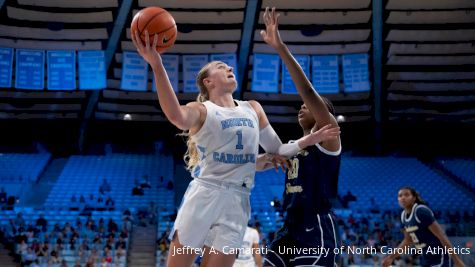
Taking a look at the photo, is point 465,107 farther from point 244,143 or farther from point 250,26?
point 244,143

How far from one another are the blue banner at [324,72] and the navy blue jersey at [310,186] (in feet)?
44.9

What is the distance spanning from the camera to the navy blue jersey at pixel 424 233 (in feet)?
18.4

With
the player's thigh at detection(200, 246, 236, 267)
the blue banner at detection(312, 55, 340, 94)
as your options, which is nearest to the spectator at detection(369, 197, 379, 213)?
the blue banner at detection(312, 55, 340, 94)

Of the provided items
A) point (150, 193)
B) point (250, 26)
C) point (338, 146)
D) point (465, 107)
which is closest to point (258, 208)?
point (150, 193)

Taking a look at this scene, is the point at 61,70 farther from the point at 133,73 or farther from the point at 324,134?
the point at 324,134

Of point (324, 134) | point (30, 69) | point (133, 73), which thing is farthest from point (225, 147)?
point (30, 69)

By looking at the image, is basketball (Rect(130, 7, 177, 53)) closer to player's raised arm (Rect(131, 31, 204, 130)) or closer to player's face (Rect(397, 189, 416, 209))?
player's raised arm (Rect(131, 31, 204, 130))

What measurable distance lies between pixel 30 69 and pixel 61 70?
36.0 inches

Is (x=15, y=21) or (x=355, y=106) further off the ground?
(x=15, y=21)

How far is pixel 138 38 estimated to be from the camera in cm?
317

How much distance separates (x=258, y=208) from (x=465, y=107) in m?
10.3

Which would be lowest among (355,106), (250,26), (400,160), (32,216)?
(32,216)

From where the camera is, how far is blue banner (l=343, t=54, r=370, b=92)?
17375 millimetres

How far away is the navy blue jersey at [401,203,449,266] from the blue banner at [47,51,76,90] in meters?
12.7
